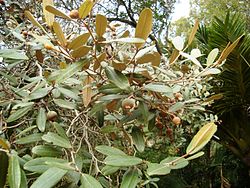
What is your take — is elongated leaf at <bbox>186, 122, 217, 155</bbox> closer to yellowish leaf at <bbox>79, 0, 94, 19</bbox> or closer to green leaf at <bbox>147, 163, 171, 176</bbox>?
green leaf at <bbox>147, 163, 171, 176</bbox>

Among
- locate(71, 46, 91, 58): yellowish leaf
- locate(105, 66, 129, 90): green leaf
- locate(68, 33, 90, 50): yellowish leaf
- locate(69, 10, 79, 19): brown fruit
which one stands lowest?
locate(105, 66, 129, 90): green leaf

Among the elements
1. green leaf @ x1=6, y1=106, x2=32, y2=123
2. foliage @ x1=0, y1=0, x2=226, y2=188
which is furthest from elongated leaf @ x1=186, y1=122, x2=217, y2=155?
green leaf @ x1=6, y1=106, x2=32, y2=123

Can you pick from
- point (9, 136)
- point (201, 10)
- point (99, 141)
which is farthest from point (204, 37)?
point (201, 10)

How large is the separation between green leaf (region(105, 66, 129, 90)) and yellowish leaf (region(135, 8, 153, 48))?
0.33ft

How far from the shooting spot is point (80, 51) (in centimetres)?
83

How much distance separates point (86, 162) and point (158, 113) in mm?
290

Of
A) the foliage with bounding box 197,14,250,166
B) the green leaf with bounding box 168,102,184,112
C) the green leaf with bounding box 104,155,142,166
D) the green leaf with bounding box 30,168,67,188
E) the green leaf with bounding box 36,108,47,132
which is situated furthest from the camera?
the foliage with bounding box 197,14,250,166

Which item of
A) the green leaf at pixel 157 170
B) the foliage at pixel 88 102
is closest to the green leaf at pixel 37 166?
the foliage at pixel 88 102

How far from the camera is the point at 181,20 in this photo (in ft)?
55.2

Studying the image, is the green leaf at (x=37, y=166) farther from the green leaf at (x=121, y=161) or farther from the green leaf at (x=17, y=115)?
the green leaf at (x=17, y=115)

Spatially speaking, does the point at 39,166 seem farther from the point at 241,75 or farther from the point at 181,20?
the point at 181,20

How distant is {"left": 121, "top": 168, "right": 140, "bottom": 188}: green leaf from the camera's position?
0.75m

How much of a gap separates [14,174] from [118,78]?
0.32 m

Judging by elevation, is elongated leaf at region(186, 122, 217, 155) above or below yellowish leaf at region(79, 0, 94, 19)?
below
